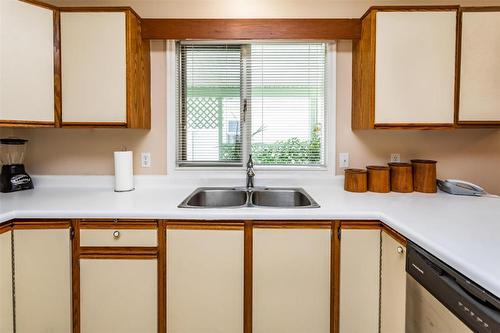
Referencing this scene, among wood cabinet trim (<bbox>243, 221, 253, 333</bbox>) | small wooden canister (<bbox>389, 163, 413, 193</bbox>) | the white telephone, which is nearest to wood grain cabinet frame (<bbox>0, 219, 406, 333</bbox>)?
wood cabinet trim (<bbox>243, 221, 253, 333</bbox>)

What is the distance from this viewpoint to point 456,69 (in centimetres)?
188

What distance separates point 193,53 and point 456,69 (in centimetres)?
182

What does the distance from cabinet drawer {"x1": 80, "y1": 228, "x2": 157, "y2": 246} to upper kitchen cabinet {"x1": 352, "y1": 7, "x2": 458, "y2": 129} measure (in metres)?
1.54

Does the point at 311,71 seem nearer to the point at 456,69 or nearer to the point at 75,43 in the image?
the point at 456,69

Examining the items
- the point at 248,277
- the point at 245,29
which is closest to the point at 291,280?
the point at 248,277

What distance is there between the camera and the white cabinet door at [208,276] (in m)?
1.59

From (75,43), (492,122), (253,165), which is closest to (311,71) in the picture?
(253,165)

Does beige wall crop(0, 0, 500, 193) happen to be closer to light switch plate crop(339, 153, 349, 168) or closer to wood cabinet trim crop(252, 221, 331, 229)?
light switch plate crop(339, 153, 349, 168)

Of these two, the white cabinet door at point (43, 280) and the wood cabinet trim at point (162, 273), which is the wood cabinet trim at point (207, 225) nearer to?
the wood cabinet trim at point (162, 273)

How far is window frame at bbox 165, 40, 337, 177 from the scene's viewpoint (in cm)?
226

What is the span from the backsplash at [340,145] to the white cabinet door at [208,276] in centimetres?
89

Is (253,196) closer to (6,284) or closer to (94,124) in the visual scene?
(94,124)

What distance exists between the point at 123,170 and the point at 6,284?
2.91ft

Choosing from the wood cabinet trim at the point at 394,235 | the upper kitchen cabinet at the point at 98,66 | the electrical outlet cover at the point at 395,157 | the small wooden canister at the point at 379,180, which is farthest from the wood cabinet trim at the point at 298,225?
the upper kitchen cabinet at the point at 98,66
